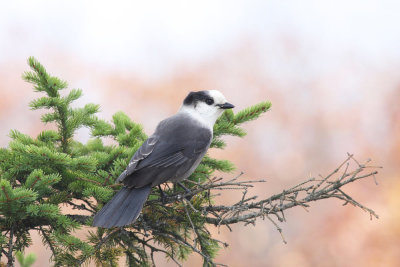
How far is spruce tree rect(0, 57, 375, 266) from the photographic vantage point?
2064mm

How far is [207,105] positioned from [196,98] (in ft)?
0.35

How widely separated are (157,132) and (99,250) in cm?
73

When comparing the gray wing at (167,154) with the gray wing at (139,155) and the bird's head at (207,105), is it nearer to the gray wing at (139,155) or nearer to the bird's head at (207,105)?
the gray wing at (139,155)

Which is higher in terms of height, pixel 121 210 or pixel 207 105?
pixel 207 105

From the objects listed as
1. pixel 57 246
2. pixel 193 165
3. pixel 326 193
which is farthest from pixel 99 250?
pixel 326 193

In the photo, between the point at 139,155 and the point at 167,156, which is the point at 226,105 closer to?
the point at 167,156

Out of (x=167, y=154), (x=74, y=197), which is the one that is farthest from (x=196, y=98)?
(x=74, y=197)

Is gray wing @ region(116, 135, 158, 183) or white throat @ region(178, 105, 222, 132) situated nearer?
gray wing @ region(116, 135, 158, 183)

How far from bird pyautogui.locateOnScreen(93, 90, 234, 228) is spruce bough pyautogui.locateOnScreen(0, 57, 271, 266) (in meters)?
0.07

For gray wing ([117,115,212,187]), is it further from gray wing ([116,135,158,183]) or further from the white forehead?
the white forehead

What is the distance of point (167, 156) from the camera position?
8.43 ft

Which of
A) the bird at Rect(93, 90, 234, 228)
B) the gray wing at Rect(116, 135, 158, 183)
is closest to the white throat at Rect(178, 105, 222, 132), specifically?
the bird at Rect(93, 90, 234, 228)

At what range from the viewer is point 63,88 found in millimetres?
2582

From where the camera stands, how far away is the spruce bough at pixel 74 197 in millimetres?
2072
